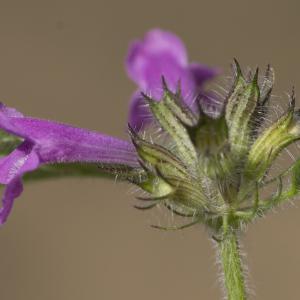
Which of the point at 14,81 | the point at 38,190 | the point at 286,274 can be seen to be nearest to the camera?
the point at 286,274

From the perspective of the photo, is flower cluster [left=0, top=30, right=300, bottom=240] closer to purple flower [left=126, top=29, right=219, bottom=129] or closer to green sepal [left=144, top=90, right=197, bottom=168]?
green sepal [left=144, top=90, right=197, bottom=168]

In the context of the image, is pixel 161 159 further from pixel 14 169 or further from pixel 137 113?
pixel 137 113

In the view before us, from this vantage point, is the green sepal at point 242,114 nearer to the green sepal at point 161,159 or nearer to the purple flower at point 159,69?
the green sepal at point 161,159

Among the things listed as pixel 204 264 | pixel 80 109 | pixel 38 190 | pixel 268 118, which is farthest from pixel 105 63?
pixel 268 118

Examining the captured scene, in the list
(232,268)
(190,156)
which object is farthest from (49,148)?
(232,268)

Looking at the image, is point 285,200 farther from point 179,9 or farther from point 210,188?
point 179,9

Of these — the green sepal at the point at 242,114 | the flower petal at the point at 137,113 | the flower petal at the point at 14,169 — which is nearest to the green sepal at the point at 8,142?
the flower petal at the point at 14,169
